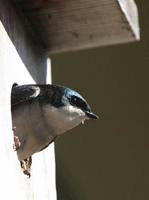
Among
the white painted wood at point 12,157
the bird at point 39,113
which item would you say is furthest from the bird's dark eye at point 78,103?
the white painted wood at point 12,157

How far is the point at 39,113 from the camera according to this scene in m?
1.49

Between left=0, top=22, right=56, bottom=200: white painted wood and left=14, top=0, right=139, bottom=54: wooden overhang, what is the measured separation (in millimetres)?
91

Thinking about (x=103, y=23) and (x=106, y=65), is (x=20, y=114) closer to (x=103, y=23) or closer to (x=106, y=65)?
(x=103, y=23)

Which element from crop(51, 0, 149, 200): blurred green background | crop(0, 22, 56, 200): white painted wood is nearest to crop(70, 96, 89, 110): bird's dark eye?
crop(0, 22, 56, 200): white painted wood

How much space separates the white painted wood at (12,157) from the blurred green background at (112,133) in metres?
1.15

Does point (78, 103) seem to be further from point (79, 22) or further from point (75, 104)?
point (79, 22)

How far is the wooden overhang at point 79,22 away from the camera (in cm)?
157

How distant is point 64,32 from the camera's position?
1.70 m

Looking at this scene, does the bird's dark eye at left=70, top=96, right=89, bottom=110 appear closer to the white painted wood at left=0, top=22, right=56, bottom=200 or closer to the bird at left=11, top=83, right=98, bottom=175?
the bird at left=11, top=83, right=98, bottom=175

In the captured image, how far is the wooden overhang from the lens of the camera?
1570mm

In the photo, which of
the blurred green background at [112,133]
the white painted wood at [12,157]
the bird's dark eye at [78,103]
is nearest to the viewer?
the white painted wood at [12,157]

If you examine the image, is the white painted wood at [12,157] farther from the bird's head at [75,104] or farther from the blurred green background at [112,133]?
the blurred green background at [112,133]

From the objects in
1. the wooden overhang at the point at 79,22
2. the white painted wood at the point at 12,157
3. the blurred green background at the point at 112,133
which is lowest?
the blurred green background at the point at 112,133

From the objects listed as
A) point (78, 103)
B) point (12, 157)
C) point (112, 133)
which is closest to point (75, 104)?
point (78, 103)
